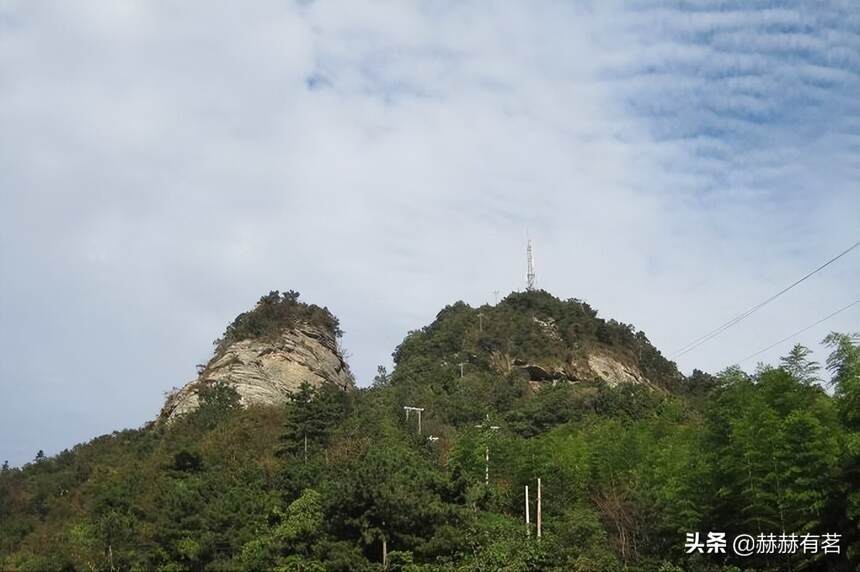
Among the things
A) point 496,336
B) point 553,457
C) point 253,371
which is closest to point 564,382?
point 496,336

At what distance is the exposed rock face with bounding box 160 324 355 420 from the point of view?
4212cm

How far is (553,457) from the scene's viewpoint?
95.2 ft

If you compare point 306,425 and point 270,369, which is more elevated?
point 270,369

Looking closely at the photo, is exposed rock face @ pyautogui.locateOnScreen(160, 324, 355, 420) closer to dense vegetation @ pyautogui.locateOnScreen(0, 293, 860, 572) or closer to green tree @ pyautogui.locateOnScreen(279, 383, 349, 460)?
dense vegetation @ pyautogui.locateOnScreen(0, 293, 860, 572)

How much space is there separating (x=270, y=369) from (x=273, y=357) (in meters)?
0.92

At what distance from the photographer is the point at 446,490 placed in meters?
20.7

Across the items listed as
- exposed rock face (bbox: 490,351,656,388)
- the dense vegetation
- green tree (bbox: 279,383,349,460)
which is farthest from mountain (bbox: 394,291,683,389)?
green tree (bbox: 279,383,349,460)

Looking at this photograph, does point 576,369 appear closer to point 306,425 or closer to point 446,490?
point 306,425

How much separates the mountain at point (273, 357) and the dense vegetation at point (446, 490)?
2658 millimetres

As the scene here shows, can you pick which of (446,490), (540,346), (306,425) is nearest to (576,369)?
(540,346)

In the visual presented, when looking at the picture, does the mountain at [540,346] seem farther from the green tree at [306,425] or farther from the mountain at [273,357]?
the green tree at [306,425]

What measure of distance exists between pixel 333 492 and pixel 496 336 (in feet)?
133

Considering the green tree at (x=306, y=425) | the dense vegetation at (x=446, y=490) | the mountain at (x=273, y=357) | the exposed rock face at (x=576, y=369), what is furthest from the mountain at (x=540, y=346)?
the green tree at (x=306, y=425)

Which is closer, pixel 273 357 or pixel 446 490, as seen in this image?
pixel 446 490
